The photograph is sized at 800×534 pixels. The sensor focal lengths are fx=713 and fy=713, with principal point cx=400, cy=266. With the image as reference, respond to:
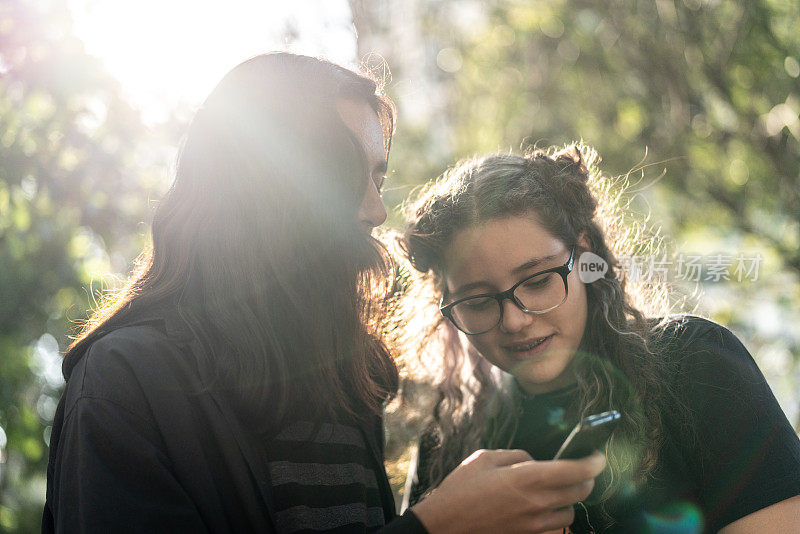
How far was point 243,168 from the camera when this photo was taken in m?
1.78

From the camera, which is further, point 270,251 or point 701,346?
point 701,346

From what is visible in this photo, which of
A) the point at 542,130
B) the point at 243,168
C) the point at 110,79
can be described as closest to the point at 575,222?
the point at 243,168

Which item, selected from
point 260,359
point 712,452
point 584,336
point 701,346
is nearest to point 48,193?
point 260,359

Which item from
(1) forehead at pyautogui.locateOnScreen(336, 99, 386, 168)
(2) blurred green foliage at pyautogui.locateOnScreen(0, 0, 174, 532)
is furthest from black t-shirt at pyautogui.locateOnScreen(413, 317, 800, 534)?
(2) blurred green foliage at pyautogui.locateOnScreen(0, 0, 174, 532)

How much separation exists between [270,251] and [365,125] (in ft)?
1.56

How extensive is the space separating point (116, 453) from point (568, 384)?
138cm

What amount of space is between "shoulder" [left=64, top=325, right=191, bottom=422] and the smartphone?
0.82m

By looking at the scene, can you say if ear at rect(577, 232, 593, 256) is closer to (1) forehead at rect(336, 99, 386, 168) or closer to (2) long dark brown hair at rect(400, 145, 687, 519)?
(2) long dark brown hair at rect(400, 145, 687, 519)

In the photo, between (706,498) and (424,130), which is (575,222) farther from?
(424,130)

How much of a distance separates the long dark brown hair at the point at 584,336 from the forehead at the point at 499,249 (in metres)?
0.03

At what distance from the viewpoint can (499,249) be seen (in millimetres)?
2109

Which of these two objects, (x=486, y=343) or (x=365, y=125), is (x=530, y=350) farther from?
(x=365, y=125)

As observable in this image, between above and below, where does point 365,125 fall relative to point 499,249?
above

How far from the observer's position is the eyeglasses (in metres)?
2.06
